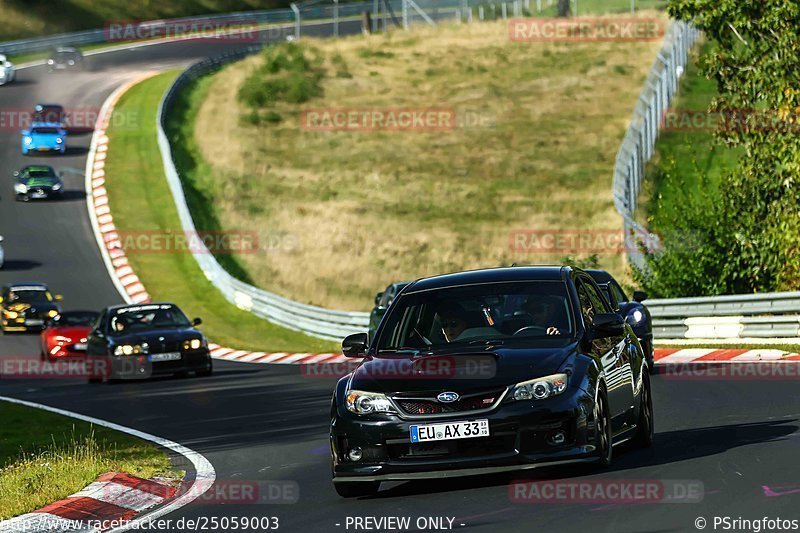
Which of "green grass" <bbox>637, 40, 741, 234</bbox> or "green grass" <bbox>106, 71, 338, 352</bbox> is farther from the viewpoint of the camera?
"green grass" <bbox>637, 40, 741, 234</bbox>

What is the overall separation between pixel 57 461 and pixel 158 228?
3723 centimetres

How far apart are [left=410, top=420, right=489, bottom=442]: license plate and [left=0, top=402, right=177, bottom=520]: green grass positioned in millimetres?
2842

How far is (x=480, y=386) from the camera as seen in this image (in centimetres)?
963

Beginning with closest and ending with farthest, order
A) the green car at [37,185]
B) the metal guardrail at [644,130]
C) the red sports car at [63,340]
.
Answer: the red sports car at [63,340]
the metal guardrail at [644,130]
the green car at [37,185]

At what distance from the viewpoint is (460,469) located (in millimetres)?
9586

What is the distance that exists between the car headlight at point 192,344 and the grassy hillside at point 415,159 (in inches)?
599

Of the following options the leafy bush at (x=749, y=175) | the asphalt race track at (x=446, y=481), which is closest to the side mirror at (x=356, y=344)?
the asphalt race track at (x=446, y=481)

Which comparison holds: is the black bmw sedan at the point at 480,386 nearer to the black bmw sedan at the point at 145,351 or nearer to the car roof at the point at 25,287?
the black bmw sedan at the point at 145,351

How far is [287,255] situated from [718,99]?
871 inches

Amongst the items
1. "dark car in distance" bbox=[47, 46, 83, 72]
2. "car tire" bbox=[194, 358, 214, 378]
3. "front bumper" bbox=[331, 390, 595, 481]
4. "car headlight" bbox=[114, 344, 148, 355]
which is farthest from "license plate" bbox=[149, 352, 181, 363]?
"dark car in distance" bbox=[47, 46, 83, 72]

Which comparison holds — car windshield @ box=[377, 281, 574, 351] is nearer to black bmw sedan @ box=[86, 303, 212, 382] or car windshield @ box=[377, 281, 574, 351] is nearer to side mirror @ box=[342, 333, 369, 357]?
side mirror @ box=[342, 333, 369, 357]

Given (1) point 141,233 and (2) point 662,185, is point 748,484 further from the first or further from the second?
(1) point 141,233

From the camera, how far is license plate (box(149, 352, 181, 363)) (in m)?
24.5

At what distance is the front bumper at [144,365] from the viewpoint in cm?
2452
